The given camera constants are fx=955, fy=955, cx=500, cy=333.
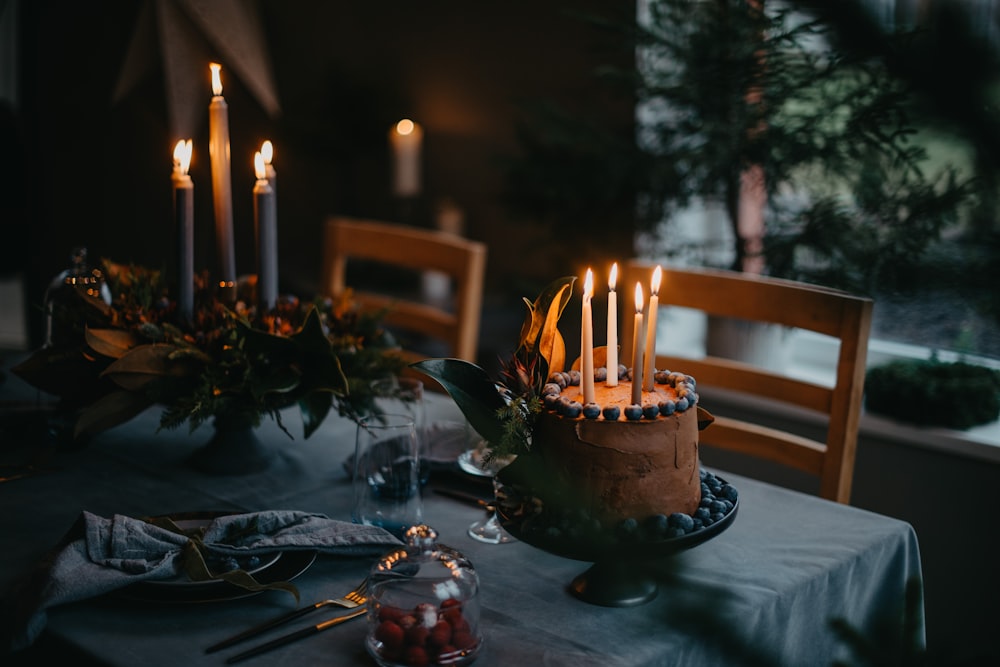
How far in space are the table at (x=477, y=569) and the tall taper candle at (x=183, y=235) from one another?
0.23 meters

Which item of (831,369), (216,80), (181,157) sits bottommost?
(831,369)

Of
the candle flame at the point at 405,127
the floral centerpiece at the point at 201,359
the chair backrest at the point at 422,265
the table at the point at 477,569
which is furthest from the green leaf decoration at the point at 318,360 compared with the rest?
the candle flame at the point at 405,127

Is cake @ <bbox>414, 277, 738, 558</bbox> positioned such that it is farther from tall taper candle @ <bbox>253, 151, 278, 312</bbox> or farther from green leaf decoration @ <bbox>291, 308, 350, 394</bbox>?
tall taper candle @ <bbox>253, 151, 278, 312</bbox>

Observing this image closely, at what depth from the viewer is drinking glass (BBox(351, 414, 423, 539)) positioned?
1090 mm

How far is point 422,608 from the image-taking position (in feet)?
2.75

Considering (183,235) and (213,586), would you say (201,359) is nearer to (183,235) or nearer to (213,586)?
(183,235)

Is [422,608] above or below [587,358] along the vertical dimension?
below

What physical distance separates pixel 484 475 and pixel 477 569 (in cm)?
21

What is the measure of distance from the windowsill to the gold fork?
53.9 inches

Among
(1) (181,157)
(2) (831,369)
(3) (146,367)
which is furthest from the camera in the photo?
(2) (831,369)

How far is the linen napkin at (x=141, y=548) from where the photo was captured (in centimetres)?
90

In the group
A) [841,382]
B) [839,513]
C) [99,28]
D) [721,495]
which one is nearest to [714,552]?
[721,495]

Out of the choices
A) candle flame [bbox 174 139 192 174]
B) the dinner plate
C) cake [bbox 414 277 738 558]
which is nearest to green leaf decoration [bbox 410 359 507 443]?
cake [bbox 414 277 738 558]

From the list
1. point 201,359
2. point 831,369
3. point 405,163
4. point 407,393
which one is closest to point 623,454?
point 407,393
